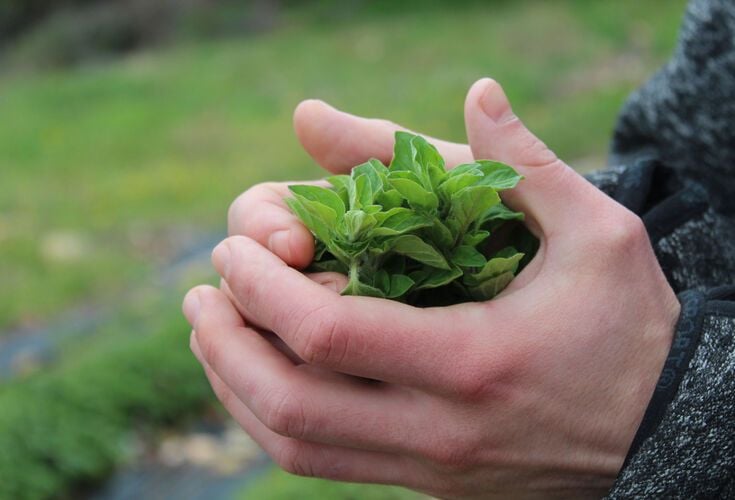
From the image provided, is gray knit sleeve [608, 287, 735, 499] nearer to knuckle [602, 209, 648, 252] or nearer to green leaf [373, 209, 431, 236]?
knuckle [602, 209, 648, 252]

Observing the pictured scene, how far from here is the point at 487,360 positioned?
95 centimetres

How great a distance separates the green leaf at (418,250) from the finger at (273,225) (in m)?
0.11

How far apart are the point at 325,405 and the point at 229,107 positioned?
624 centimetres

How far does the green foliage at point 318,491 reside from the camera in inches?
87.7

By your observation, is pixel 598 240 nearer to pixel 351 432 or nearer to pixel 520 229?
pixel 520 229

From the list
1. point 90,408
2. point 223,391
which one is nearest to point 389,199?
point 223,391

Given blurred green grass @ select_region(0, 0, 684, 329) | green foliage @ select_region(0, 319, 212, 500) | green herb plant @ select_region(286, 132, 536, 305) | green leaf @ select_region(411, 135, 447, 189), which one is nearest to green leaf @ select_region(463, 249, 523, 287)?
green herb plant @ select_region(286, 132, 536, 305)

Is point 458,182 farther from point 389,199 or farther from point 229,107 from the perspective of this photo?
point 229,107

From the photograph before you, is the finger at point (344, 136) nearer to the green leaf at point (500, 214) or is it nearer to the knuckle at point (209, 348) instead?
the green leaf at point (500, 214)

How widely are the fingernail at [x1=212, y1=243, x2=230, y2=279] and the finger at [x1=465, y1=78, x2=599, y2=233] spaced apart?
317 mm

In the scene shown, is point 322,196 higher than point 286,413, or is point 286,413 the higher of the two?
point 322,196

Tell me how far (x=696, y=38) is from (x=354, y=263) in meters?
0.80

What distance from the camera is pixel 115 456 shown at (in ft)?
9.10

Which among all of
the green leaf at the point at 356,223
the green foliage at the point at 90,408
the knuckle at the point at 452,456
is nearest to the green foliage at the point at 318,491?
the green foliage at the point at 90,408
